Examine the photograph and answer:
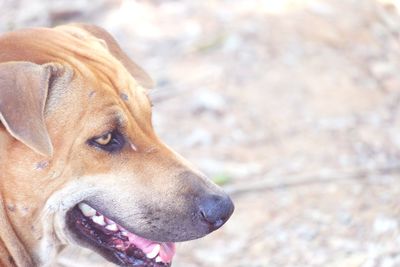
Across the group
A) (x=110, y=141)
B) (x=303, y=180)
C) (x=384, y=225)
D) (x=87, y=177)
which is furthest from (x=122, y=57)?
(x=303, y=180)

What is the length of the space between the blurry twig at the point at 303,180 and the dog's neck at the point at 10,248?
104 inches

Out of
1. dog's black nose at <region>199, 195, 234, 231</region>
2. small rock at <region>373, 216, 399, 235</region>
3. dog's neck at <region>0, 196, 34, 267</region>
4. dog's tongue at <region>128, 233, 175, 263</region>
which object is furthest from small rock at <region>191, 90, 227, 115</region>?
dog's neck at <region>0, 196, 34, 267</region>

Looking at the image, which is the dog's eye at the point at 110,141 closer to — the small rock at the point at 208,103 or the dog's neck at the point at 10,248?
the dog's neck at the point at 10,248

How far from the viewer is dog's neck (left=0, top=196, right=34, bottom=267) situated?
4.27 meters

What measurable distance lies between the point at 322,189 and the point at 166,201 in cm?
272

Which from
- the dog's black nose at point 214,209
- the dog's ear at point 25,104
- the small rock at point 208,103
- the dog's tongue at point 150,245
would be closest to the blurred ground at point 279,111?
the small rock at point 208,103

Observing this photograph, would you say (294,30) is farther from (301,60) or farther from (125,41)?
(125,41)

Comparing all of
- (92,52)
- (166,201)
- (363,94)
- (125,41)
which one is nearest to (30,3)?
(125,41)

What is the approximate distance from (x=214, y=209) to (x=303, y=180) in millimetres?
2700

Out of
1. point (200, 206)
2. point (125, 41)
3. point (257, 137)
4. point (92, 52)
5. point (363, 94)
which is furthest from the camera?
point (125, 41)

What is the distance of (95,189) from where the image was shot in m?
4.29

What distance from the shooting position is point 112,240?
448 cm

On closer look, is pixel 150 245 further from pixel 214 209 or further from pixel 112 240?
pixel 214 209

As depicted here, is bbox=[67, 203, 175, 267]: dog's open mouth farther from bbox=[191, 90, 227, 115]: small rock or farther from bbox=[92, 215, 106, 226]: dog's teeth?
bbox=[191, 90, 227, 115]: small rock
